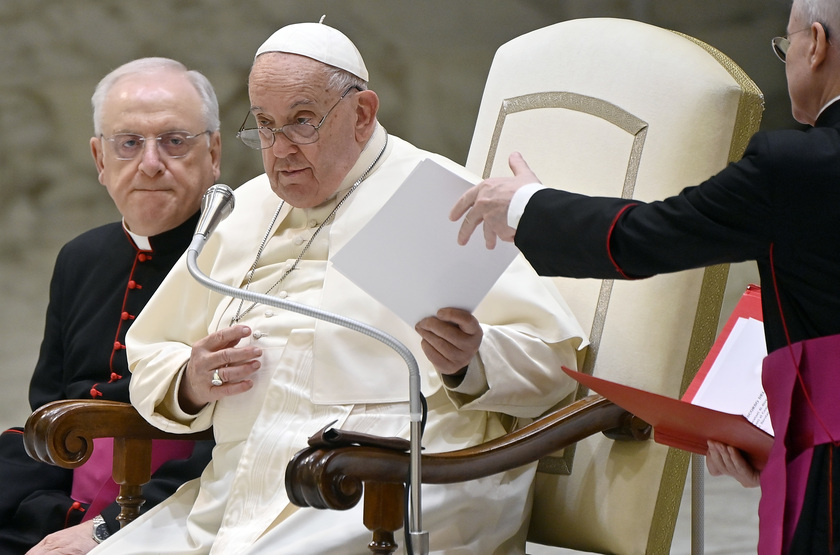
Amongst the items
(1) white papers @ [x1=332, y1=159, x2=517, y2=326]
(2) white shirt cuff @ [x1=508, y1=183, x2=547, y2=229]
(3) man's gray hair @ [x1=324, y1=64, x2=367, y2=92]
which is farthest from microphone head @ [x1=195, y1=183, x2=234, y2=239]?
(3) man's gray hair @ [x1=324, y1=64, x2=367, y2=92]

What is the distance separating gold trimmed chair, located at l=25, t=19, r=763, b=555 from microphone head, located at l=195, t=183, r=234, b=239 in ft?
2.21

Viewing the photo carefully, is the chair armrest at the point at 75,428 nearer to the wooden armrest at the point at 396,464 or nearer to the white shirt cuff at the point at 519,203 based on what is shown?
the wooden armrest at the point at 396,464

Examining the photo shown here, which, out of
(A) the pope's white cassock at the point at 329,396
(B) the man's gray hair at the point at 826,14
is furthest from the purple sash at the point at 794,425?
(A) the pope's white cassock at the point at 329,396

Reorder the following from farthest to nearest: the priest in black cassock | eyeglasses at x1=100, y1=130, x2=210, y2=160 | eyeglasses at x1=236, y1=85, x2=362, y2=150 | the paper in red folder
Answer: eyeglasses at x1=100, y1=130, x2=210, y2=160 < the priest in black cassock < eyeglasses at x1=236, y1=85, x2=362, y2=150 < the paper in red folder

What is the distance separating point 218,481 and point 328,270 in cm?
61

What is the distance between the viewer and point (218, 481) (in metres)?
2.74

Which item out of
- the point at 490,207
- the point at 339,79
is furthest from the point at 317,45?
the point at 490,207

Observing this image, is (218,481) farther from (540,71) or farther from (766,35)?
(766,35)

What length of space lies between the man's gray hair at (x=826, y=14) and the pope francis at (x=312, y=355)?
918 millimetres

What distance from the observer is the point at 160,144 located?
10.9ft

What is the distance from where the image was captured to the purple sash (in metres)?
1.76

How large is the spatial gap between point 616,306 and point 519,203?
734 mm

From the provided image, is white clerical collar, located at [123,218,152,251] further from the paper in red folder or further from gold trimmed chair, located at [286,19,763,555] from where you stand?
the paper in red folder

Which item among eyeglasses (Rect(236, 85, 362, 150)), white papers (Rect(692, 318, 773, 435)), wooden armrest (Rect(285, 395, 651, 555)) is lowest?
wooden armrest (Rect(285, 395, 651, 555))
